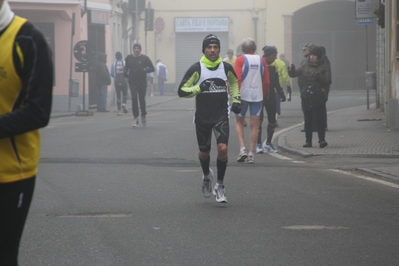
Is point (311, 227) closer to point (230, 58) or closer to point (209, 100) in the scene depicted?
point (209, 100)

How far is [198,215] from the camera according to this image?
331 inches

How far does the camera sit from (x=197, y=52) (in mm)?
51812

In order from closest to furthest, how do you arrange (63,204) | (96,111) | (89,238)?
(89,238)
(63,204)
(96,111)

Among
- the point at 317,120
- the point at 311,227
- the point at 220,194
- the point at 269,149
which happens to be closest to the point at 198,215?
the point at 220,194

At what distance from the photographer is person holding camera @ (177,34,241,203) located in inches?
373

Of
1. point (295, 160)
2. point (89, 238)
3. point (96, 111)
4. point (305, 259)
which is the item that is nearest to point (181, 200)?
point (89, 238)

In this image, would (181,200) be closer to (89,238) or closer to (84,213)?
(84,213)

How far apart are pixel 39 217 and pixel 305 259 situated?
2.83 meters

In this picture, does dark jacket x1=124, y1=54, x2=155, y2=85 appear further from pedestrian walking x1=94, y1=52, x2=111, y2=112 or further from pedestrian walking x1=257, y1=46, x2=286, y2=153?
pedestrian walking x1=94, y1=52, x2=111, y2=112

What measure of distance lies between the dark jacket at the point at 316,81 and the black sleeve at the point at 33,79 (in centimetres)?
1218

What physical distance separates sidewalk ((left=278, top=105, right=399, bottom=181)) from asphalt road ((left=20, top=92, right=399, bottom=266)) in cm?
74

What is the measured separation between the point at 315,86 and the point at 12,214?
12.3 metres

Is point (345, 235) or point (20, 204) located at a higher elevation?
point (20, 204)

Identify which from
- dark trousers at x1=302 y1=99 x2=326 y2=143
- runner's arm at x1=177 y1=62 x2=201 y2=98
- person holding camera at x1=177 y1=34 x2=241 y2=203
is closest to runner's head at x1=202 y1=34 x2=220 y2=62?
person holding camera at x1=177 y1=34 x2=241 y2=203
